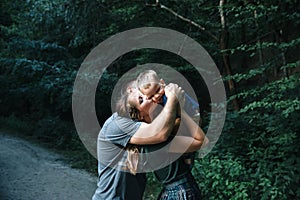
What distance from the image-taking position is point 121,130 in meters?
1.80

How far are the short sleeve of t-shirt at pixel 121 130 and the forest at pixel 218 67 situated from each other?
2.82 metres

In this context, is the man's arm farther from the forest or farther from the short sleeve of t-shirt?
the forest

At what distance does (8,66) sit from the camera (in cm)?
843

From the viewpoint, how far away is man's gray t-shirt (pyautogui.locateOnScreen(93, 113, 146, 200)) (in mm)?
1824

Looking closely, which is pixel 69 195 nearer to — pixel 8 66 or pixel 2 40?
pixel 8 66

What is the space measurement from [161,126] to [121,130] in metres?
0.25

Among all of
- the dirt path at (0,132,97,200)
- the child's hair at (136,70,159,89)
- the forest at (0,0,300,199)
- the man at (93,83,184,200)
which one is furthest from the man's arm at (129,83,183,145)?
the dirt path at (0,132,97,200)

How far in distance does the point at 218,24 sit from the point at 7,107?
9.33 meters

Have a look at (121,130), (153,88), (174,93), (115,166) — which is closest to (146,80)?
(153,88)

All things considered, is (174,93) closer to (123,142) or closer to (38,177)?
(123,142)

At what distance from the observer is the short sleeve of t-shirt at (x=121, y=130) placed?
70.0 inches

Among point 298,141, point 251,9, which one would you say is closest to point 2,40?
point 251,9

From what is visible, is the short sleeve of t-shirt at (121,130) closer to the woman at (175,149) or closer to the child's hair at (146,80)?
the woman at (175,149)

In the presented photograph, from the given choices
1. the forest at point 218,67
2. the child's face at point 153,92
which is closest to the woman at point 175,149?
the child's face at point 153,92
